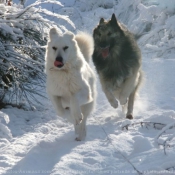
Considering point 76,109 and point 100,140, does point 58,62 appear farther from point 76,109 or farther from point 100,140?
point 100,140

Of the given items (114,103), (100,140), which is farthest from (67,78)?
(114,103)

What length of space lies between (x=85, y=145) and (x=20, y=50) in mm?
2285

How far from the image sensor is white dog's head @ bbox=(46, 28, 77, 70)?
426 cm

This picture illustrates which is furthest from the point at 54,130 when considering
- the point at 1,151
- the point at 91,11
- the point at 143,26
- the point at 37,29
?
the point at 91,11

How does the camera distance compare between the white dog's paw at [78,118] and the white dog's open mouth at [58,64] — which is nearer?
the white dog's open mouth at [58,64]

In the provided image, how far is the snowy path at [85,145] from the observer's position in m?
3.23

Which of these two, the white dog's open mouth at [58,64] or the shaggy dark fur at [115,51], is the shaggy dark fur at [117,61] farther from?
the white dog's open mouth at [58,64]

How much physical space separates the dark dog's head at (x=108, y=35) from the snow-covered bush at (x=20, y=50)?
59 centimetres

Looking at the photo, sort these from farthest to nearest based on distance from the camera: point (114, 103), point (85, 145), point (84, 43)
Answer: point (114, 103) < point (84, 43) < point (85, 145)

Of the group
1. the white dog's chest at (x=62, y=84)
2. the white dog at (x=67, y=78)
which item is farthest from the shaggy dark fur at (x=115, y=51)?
the white dog's chest at (x=62, y=84)

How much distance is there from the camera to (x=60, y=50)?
4277mm

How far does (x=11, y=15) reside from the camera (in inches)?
204

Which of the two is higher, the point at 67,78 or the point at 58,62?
the point at 58,62

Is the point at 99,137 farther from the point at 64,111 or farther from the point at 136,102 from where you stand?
the point at 136,102
